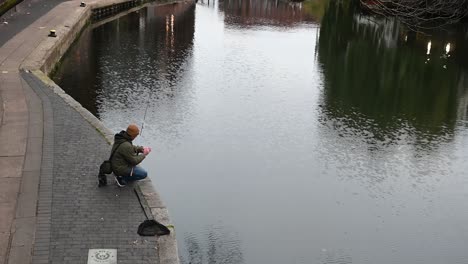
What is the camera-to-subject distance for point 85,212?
30.9 ft

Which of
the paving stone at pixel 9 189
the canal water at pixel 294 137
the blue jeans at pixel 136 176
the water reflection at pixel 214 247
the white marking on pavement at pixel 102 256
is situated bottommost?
the water reflection at pixel 214 247

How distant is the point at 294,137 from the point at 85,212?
349 inches

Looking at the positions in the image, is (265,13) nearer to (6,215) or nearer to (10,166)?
(10,166)

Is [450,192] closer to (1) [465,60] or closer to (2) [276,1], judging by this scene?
(1) [465,60]

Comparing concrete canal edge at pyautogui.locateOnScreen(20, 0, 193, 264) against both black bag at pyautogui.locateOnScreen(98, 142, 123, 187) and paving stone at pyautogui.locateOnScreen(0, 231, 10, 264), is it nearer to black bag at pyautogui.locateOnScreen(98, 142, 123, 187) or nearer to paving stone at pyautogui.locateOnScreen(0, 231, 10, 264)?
black bag at pyautogui.locateOnScreen(98, 142, 123, 187)

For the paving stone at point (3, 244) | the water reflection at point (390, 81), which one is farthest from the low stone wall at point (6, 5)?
the paving stone at point (3, 244)

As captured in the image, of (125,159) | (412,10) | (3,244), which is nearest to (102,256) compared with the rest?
(3,244)

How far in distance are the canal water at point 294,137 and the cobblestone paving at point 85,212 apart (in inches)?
64.9

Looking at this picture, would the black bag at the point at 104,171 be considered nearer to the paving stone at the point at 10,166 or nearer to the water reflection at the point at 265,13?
the paving stone at the point at 10,166

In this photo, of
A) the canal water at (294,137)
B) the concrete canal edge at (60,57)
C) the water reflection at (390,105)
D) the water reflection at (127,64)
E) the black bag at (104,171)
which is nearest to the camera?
the concrete canal edge at (60,57)

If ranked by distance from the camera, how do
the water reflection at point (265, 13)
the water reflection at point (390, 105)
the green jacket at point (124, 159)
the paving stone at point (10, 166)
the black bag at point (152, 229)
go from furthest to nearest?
the water reflection at point (265, 13) → the water reflection at point (390, 105) → the paving stone at point (10, 166) → the green jacket at point (124, 159) → the black bag at point (152, 229)

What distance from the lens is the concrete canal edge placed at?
8.65 meters

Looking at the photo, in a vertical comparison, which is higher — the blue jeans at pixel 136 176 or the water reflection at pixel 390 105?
the blue jeans at pixel 136 176

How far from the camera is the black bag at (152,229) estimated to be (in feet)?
29.0
